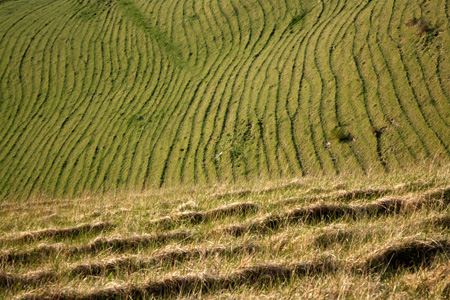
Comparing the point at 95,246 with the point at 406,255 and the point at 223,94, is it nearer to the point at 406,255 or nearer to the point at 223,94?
the point at 406,255

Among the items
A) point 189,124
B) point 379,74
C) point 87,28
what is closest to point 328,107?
point 379,74

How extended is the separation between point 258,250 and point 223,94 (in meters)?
21.4

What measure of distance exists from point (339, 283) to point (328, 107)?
1728 centimetres

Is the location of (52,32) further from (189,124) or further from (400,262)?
(400,262)

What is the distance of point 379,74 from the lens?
62.0 ft

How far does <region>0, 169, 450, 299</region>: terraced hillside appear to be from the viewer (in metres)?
3.23

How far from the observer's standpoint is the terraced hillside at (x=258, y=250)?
323cm

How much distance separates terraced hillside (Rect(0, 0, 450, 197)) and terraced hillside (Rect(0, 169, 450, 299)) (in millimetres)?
10242

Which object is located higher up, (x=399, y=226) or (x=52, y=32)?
(x=52, y=32)

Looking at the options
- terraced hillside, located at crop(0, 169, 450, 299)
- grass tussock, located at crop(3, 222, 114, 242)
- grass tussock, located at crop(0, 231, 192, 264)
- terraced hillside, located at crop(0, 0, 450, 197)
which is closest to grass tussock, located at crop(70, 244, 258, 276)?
terraced hillside, located at crop(0, 169, 450, 299)

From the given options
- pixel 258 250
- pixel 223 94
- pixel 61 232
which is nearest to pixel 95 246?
pixel 61 232

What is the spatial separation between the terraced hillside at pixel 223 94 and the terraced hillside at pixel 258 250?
10242mm

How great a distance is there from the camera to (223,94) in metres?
24.5

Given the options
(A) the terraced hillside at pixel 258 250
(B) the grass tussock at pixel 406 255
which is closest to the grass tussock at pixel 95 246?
(A) the terraced hillside at pixel 258 250
